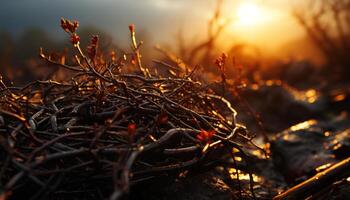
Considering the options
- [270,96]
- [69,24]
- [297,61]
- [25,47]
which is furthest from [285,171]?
[25,47]

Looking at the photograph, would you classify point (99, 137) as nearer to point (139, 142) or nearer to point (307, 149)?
point (139, 142)

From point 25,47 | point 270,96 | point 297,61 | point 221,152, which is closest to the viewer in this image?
point 221,152

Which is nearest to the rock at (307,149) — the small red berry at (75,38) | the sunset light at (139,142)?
the sunset light at (139,142)

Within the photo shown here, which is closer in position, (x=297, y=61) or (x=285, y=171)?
(x=285, y=171)

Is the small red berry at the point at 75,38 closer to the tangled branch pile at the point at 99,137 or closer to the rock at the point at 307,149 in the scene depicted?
the tangled branch pile at the point at 99,137

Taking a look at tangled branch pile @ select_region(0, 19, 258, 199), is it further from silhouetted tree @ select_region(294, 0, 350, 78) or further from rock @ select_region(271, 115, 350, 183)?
silhouetted tree @ select_region(294, 0, 350, 78)

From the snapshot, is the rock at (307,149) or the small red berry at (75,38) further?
the rock at (307,149)

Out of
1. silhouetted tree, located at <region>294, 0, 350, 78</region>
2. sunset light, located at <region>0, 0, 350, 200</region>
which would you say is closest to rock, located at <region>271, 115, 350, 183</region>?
sunset light, located at <region>0, 0, 350, 200</region>

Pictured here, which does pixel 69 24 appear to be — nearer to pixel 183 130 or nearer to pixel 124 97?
pixel 124 97
